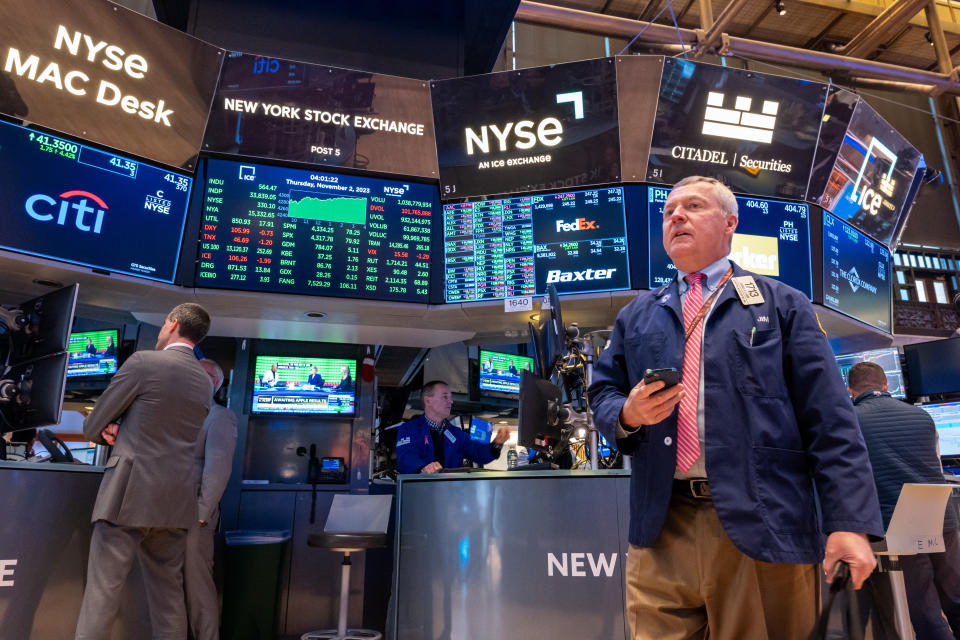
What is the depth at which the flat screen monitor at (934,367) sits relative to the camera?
6.19 metres

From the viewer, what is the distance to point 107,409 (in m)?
3.03

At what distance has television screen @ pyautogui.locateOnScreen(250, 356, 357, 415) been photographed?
5547 millimetres

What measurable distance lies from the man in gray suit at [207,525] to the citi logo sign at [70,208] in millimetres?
1237

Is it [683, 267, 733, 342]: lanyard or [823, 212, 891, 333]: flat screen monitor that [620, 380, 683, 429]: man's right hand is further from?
[823, 212, 891, 333]: flat screen monitor

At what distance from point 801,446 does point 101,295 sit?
13.7 ft

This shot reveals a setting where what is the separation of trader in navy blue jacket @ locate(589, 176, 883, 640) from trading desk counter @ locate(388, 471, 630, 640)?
4.59 feet

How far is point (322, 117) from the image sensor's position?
4.54m

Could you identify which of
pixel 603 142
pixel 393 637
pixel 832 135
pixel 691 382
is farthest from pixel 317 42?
pixel 691 382

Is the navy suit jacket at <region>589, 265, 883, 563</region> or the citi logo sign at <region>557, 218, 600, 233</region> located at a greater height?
the citi logo sign at <region>557, 218, 600, 233</region>

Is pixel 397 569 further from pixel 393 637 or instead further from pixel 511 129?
pixel 511 129

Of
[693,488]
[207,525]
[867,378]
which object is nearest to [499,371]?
[207,525]

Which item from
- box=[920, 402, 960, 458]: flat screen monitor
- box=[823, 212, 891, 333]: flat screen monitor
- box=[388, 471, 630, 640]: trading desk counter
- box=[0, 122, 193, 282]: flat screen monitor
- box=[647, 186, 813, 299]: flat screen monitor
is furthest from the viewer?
box=[920, 402, 960, 458]: flat screen monitor

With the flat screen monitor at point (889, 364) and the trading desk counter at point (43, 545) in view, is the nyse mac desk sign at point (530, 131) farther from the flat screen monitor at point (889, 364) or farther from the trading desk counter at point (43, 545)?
the flat screen monitor at point (889, 364)

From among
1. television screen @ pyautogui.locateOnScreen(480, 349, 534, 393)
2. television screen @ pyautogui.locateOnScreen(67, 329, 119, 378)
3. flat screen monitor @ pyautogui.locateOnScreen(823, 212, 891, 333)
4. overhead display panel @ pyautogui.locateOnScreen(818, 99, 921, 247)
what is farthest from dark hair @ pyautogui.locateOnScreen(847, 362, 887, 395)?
television screen @ pyautogui.locateOnScreen(67, 329, 119, 378)
